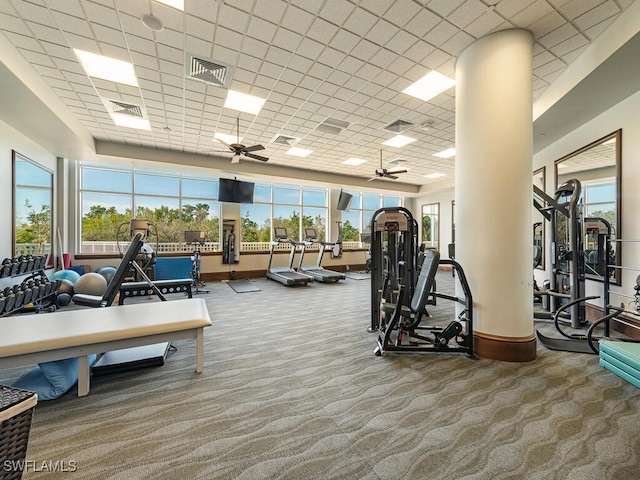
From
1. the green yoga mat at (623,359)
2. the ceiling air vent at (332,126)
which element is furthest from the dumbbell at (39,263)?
the green yoga mat at (623,359)

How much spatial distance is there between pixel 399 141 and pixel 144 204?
299 inches

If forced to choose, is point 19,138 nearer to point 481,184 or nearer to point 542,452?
point 481,184

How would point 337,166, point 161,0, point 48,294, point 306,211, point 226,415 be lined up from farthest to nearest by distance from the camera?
point 306,211 → point 337,166 → point 48,294 → point 161,0 → point 226,415

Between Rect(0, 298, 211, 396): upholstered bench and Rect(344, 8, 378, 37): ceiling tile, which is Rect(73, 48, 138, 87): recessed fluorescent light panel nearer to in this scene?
Rect(344, 8, 378, 37): ceiling tile

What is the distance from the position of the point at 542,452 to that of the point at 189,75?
5367 mm

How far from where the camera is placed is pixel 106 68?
3891 mm

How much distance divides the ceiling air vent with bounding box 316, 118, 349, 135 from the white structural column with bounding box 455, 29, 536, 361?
9.61 ft

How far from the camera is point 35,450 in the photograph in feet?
5.64

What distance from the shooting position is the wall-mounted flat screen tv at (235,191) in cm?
888

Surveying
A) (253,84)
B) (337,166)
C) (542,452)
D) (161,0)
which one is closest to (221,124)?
(253,84)

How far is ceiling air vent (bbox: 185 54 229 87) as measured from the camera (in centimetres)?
376

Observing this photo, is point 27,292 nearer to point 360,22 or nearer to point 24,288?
point 24,288

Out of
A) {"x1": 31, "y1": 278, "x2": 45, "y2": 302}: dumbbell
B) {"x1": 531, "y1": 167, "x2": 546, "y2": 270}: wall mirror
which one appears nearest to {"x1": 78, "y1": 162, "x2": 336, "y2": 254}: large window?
{"x1": 31, "y1": 278, "x2": 45, "y2": 302}: dumbbell

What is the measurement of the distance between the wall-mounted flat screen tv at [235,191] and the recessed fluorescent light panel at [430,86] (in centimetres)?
605
